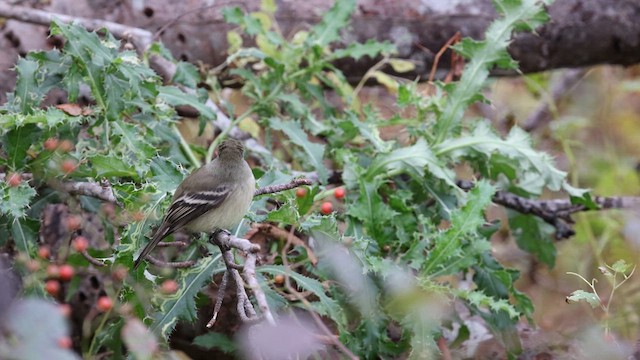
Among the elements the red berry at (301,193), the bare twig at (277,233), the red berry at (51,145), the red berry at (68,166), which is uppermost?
the red berry at (51,145)

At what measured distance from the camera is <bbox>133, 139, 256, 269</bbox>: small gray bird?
3.71 meters

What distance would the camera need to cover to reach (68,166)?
3992 mm

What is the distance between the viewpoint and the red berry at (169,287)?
12.3ft

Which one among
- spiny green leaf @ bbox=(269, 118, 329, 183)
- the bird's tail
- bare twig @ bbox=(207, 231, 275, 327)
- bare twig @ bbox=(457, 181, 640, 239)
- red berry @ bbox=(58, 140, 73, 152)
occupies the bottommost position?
bare twig @ bbox=(457, 181, 640, 239)

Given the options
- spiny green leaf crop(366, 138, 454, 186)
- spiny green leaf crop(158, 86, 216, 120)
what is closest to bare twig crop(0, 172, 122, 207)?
spiny green leaf crop(158, 86, 216, 120)

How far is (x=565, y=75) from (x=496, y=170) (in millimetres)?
3093

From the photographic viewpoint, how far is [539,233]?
16.6 feet

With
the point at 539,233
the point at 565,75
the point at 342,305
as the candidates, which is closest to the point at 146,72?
the point at 342,305

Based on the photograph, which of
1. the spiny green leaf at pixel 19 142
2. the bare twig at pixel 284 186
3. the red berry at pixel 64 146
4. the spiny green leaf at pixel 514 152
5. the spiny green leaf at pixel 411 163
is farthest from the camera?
the spiny green leaf at pixel 514 152

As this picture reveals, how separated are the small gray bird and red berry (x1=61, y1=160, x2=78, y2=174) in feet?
1.71

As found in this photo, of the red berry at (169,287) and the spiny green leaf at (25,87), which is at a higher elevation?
the spiny green leaf at (25,87)

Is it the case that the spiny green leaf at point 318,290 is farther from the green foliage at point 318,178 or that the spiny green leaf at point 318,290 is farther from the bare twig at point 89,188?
the bare twig at point 89,188

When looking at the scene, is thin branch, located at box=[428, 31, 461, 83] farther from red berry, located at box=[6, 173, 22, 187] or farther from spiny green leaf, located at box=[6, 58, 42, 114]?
red berry, located at box=[6, 173, 22, 187]

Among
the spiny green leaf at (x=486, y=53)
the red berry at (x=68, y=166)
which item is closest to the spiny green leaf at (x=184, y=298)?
the red berry at (x=68, y=166)
